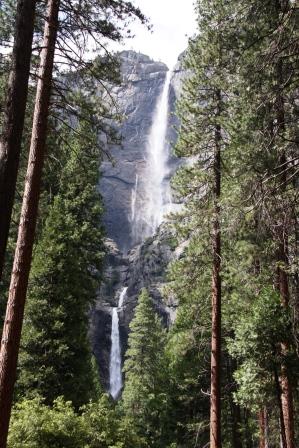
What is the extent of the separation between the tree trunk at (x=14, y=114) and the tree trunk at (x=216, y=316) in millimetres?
5771

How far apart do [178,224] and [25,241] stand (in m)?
7.91

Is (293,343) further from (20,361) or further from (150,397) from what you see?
(150,397)

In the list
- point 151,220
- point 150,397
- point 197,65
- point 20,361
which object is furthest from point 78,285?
point 151,220

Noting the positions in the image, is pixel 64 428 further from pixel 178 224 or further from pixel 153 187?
pixel 153 187

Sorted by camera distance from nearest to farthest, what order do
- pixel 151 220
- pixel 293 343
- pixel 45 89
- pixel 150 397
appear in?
pixel 45 89 → pixel 293 343 → pixel 150 397 → pixel 151 220

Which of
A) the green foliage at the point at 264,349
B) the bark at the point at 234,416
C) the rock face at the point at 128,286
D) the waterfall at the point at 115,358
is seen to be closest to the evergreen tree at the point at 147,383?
the bark at the point at 234,416

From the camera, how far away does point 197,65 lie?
1398 centimetres

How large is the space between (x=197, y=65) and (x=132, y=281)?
56.8 meters

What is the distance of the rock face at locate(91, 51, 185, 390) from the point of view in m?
60.8

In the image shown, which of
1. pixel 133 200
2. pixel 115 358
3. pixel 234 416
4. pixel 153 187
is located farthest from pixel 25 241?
pixel 153 187

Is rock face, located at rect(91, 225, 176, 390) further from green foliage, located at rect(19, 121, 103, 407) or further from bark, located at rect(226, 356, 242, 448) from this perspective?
green foliage, located at rect(19, 121, 103, 407)

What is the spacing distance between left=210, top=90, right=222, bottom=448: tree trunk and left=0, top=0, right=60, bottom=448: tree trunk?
4647 millimetres

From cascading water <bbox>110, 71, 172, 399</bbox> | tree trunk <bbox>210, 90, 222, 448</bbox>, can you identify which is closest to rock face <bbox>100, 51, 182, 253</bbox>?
cascading water <bbox>110, 71, 172, 399</bbox>

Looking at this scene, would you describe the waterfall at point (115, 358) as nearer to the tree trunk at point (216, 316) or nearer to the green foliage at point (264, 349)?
the tree trunk at point (216, 316)
